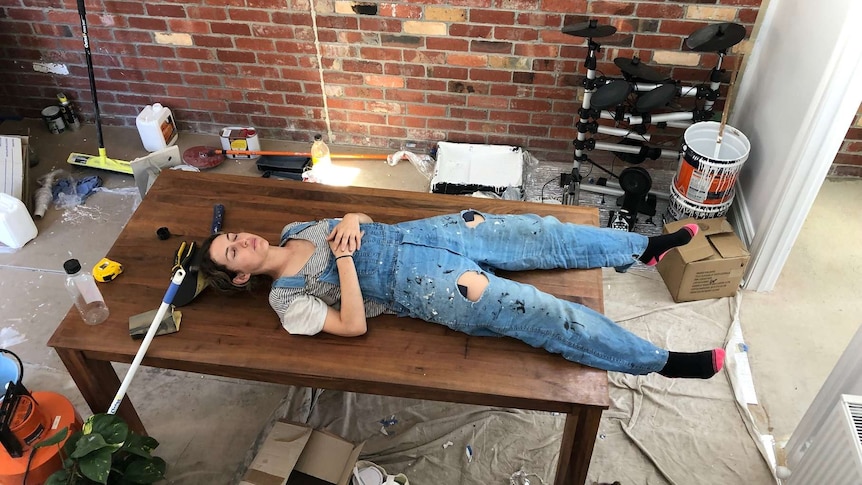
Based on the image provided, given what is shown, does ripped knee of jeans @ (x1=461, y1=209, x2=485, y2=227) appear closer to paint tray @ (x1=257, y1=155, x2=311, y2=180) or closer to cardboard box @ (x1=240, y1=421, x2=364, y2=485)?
cardboard box @ (x1=240, y1=421, x2=364, y2=485)

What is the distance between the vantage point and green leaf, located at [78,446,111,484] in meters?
1.63

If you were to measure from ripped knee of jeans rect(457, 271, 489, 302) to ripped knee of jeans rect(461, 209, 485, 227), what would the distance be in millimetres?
252

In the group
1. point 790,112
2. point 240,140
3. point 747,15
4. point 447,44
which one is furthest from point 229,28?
point 790,112

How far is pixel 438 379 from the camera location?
5.87 feet

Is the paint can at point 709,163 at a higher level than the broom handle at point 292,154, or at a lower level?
higher

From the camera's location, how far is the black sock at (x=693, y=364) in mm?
1884

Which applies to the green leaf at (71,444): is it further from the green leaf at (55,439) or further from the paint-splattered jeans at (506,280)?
the paint-splattered jeans at (506,280)

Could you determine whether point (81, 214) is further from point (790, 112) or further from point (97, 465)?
point (790, 112)

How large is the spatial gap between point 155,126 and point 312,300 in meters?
1.93

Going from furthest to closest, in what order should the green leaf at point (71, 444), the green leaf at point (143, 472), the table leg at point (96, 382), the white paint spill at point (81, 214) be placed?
the white paint spill at point (81, 214), the table leg at point (96, 382), the green leaf at point (143, 472), the green leaf at point (71, 444)

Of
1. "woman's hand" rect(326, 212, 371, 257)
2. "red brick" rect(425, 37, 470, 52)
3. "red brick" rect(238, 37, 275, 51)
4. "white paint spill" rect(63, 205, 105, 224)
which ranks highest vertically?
"red brick" rect(425, 37, 470, 52)

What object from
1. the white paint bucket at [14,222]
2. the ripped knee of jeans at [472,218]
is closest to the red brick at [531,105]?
the ripped knee of jeans at [472,218]

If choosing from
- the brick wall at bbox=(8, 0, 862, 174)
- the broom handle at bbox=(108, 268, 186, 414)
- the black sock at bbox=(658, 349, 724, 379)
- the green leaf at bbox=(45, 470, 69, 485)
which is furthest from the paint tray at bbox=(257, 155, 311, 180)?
the black sock at bbox=(658, 349, 724, 379)

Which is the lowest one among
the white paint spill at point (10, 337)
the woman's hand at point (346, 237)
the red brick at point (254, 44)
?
the white paint spill at point (10, 337)
